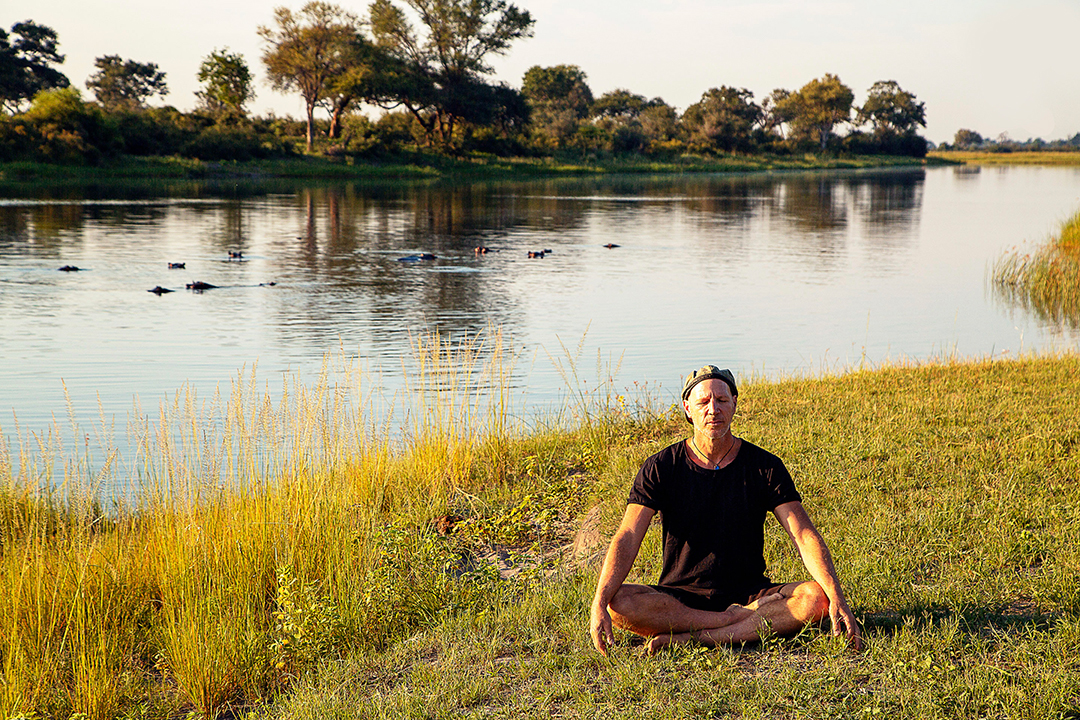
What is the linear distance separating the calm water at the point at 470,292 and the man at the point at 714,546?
728 centimetres

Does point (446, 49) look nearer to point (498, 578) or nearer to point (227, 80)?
point (227, 80)

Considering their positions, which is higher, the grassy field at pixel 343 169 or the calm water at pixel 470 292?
the grassy field at pixel 343 169

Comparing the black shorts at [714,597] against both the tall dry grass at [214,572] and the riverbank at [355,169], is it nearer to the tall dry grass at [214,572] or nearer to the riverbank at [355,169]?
the tall dry grass at [214,572]

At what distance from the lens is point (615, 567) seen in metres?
4.89

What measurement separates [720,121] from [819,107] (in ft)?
140

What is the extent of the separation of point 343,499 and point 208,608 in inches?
65.3

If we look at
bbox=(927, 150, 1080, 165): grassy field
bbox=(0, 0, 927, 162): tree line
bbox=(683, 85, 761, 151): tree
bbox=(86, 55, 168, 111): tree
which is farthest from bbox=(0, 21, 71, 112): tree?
bbox=(927, 150, 1080, 165): grassy field

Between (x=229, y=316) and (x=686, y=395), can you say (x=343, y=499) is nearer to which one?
(x=686, y=395)

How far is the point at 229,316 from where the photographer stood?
762 inches

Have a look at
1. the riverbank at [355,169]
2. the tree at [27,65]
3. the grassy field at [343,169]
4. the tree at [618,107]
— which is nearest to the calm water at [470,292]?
the grassy field at [343,169]

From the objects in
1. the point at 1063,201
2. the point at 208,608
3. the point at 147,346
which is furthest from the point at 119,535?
the point at 1063,201

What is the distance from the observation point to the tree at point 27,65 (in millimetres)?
75062

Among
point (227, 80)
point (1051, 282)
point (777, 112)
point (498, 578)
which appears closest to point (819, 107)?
point (777, 112)

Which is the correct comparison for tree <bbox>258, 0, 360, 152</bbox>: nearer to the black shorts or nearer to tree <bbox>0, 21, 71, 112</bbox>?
tree <bbox>0, 21, 71, 112</bbox>
